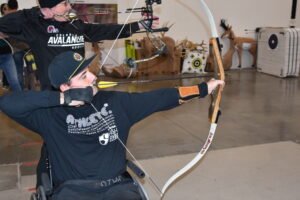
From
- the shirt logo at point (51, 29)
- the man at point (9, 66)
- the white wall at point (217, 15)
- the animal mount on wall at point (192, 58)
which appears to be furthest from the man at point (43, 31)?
the animal mount on wall at point (192, 58)

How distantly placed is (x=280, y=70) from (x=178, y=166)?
4.65m

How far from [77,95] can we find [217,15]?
262 inches

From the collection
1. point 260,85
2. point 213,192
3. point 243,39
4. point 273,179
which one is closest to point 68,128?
point 213,192

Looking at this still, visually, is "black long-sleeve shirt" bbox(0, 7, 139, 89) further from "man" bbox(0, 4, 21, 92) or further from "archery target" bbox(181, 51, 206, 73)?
"archery target" bbox(181, 51, 206, 73)

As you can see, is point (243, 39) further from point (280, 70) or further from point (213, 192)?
point (213, 192)

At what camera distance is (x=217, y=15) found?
25.0 ft

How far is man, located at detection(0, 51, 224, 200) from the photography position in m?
1.48

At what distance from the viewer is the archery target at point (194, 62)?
715 cm

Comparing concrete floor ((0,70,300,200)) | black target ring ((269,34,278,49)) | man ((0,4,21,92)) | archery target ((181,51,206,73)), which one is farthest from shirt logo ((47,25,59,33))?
black target ring ((269,34,278,49))

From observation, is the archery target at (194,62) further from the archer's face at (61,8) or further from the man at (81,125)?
the man at (81,125)

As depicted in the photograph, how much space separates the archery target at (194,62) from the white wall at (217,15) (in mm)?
554

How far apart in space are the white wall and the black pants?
5.49 m

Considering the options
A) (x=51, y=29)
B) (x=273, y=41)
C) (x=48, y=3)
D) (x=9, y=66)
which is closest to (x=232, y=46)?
(x=273, y=41)

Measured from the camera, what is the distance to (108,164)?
5.13 feet
